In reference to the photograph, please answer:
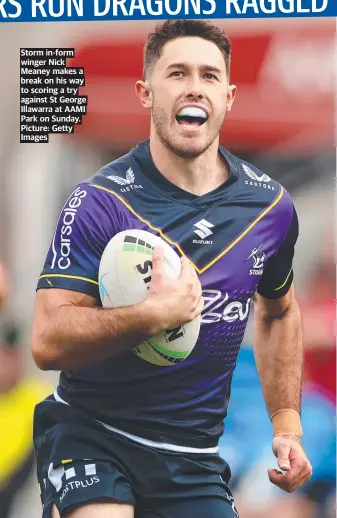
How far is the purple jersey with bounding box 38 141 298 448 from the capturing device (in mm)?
4016

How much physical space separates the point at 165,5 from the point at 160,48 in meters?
0.66

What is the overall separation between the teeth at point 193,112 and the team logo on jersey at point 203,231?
450 mm

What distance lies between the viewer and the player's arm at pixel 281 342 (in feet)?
14.8

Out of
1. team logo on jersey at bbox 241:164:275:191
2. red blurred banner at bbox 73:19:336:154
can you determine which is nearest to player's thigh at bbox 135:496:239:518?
team logo on jersey at bbox 241:164:275:191

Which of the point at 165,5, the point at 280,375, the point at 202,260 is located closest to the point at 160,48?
the point at 165,5

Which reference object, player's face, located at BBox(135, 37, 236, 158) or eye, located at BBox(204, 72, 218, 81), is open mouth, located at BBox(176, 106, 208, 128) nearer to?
player's face, located at BBox(135, 37, 236, 158)

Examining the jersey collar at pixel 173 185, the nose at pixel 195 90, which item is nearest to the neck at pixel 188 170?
the jersey collar at pixel 173 185

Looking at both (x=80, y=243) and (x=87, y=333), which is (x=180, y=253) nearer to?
(x=80, y=243)

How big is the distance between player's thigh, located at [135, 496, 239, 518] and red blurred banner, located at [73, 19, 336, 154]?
206 centimetres

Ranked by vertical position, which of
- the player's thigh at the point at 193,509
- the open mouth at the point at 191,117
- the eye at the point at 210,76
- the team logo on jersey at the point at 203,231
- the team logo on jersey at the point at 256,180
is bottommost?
the player's thigh at the point at 193,509

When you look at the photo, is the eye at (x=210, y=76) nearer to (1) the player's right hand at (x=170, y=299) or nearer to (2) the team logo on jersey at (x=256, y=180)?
(2) the team logo on jersey at (x=256, y=180)

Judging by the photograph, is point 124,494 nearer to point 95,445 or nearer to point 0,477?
point 95,445

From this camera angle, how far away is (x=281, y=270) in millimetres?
4578

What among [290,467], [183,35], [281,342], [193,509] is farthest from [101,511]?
[183,35]
